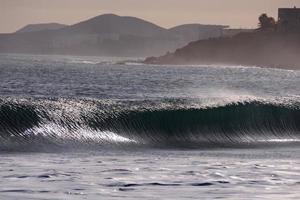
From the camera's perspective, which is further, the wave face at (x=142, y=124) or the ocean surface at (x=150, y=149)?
the wave face at (x=142, y=124)

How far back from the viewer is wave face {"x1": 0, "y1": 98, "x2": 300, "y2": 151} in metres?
28.8

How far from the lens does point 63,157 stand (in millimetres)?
23547

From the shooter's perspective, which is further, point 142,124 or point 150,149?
point 142,124

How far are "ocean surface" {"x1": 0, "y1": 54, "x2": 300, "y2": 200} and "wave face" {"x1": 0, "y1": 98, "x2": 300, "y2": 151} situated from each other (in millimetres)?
43

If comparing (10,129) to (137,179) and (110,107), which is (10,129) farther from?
(137,179)

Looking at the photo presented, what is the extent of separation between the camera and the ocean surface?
17.7m

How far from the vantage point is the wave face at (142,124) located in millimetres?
28828

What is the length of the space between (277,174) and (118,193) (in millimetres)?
4213

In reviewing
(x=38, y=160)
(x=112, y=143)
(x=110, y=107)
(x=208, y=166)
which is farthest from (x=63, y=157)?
(x=110, y=107)

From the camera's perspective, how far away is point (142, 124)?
33250 millimetres

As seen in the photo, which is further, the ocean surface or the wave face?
the wave face

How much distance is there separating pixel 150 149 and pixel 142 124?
444 cm

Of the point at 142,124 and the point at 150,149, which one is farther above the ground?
the point at 142,124

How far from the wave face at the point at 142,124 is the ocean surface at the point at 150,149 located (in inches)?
1.7
